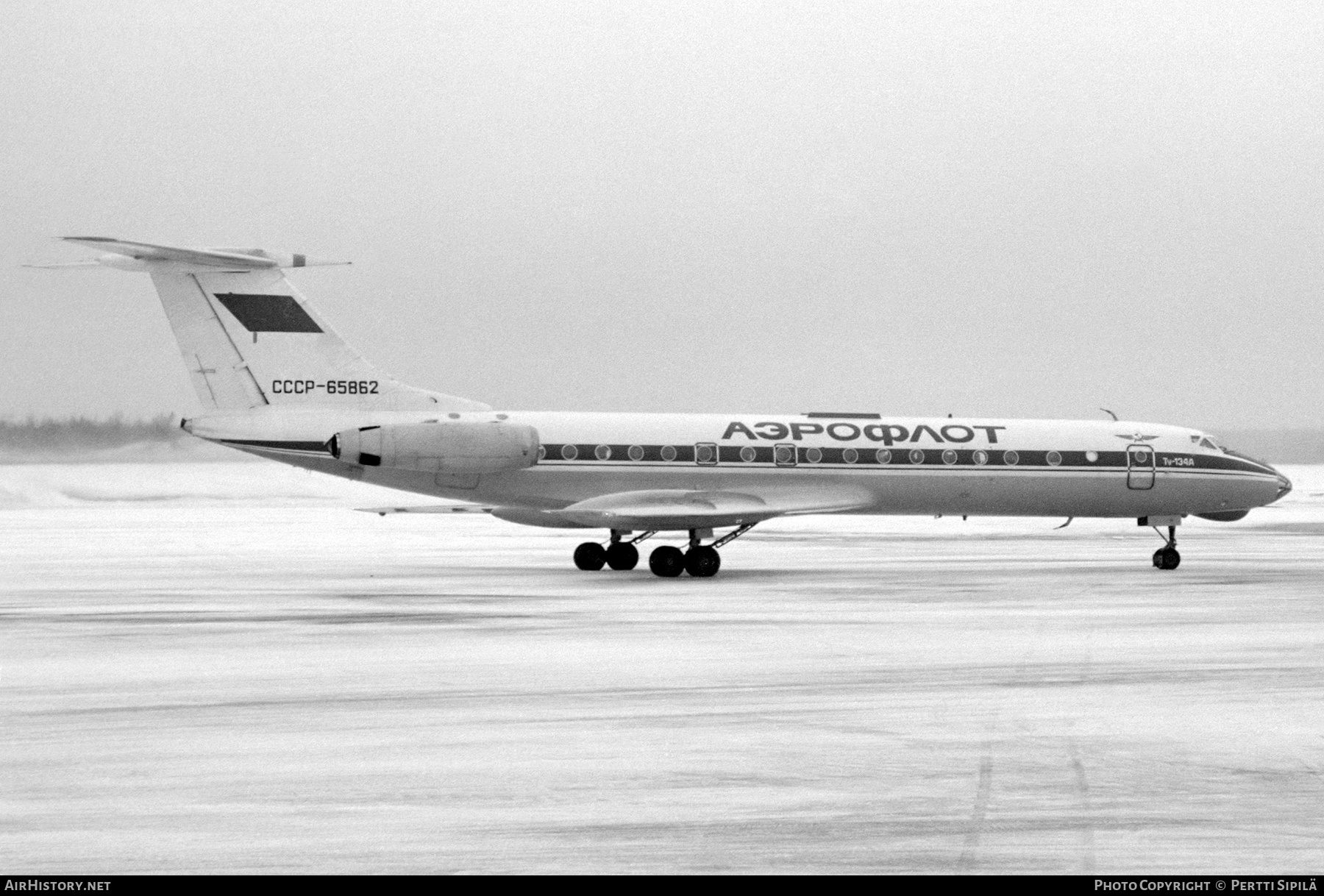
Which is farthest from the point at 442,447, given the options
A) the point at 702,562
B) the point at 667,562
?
the point at 702,562

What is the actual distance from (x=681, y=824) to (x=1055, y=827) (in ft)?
5.81

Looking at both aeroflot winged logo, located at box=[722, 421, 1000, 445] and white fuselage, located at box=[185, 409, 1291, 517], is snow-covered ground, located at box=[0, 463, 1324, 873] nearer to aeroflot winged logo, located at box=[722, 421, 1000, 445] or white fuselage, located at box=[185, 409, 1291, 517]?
white fuselage, located at box=[185, 409, 1291, 517]

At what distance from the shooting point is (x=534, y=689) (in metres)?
12.2

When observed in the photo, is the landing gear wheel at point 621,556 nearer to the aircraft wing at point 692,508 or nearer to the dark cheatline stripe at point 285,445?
the aircraft wing at point 692,508

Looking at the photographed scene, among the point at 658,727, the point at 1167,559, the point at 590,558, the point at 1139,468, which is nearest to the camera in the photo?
the point at 658,727

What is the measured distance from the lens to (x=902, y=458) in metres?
28.5

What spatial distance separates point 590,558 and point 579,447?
2.15 meters

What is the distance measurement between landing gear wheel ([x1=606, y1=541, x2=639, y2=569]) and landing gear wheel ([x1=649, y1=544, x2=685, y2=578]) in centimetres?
189

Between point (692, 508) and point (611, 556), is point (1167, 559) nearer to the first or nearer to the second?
point (692, 508)

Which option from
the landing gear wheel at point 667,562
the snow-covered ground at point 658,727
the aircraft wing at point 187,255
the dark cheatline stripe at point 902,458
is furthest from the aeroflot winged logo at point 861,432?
the aircraft wing at point 187,255

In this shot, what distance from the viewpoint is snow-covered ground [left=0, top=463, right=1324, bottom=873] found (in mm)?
7242

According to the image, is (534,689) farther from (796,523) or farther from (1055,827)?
(796,523)
